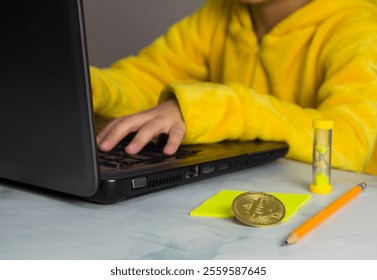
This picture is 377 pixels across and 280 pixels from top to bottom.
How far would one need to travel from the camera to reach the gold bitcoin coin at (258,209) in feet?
1.89

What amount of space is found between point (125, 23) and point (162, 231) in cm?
160

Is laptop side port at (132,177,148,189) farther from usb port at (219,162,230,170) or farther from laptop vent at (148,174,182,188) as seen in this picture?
usb port at (219,162,230,170)

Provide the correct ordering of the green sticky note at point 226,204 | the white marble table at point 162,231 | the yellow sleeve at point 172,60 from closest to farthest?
the white marble table at point 162,231, the green sticky note at point 226,204, the yellow sleeve at point 172,60

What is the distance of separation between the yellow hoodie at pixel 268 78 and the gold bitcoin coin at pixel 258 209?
0.84 feet

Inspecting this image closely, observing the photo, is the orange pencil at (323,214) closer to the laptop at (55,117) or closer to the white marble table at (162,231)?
the white marble table at (162,231)

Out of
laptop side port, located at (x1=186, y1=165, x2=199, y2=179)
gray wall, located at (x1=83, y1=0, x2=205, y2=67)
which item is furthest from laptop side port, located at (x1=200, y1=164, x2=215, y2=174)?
gray wall, located at (x1=83, y1=0, x2=205, y2=67)

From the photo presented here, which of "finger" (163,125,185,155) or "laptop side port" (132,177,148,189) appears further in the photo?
"finger" (163,125,185,155)

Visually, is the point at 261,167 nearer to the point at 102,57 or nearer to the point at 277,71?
the point at 277,71

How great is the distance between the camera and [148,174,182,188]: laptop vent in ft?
2.18

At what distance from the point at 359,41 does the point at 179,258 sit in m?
0.69

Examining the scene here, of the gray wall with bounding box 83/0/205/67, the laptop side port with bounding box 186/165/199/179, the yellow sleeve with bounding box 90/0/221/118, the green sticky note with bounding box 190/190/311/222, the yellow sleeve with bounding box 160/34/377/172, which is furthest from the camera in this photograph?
the gray wall with bounding box 83/0/205/67

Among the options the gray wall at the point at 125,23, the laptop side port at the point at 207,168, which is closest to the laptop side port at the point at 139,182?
the laptop side port at the point at 207,168
